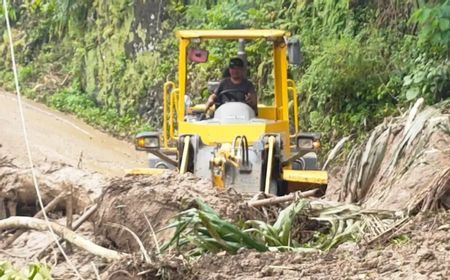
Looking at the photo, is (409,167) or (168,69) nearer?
(409,167)

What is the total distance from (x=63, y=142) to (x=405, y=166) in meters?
12.9

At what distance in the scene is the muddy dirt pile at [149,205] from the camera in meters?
6.80

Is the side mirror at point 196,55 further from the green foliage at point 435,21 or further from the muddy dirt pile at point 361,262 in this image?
the muddy dirt pile at point 361,262

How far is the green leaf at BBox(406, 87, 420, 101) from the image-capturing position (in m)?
13.3

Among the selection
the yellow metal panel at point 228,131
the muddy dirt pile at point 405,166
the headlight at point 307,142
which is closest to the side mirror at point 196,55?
the yellow metal panel at point 228,131

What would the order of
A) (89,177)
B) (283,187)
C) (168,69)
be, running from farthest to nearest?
(168,69) < (283,187) < (89,177)

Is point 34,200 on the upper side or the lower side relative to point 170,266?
lower

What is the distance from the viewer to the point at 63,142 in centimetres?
1966

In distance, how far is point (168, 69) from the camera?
21609 mm

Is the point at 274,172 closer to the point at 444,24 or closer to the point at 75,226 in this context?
the point at 444,24

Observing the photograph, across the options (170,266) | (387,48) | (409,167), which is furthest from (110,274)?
(387,48)

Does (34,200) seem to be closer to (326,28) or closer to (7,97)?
(326,28)

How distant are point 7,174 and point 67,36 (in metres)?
Result: 16.8

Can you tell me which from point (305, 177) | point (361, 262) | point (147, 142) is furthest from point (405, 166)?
point (147, 142)
